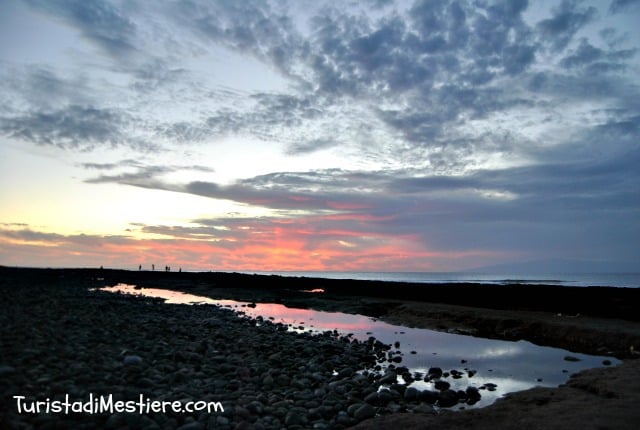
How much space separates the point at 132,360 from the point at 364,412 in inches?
224

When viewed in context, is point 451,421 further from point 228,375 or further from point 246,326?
point 246,326

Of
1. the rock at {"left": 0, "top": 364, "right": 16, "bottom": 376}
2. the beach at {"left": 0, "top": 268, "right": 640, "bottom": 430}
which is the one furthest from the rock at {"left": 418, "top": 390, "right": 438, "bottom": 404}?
the rock at {"left": 0, "top": 364, "right": 16, "bottom": 376}

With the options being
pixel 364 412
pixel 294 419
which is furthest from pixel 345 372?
pixel 294 419

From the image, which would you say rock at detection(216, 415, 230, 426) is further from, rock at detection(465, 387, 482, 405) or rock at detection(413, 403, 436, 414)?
rock at detection(465, 387, 482, 405)

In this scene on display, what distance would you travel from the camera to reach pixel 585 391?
960cm

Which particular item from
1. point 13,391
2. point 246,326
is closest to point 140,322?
point 246,326

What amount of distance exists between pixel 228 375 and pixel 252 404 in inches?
103

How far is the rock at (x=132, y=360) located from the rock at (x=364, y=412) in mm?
5403

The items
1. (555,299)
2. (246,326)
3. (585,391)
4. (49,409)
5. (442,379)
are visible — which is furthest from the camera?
(555,299)

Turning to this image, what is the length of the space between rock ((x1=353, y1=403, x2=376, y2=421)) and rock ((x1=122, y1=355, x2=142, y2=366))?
5403mm

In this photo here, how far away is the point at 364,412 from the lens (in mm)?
8422

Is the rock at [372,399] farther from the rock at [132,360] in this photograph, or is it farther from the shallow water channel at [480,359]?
the rock at [132,360]

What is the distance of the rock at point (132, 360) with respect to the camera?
1025 centimetres

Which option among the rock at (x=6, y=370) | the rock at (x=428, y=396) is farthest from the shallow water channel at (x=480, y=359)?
the rock at (x=6, y=370)
